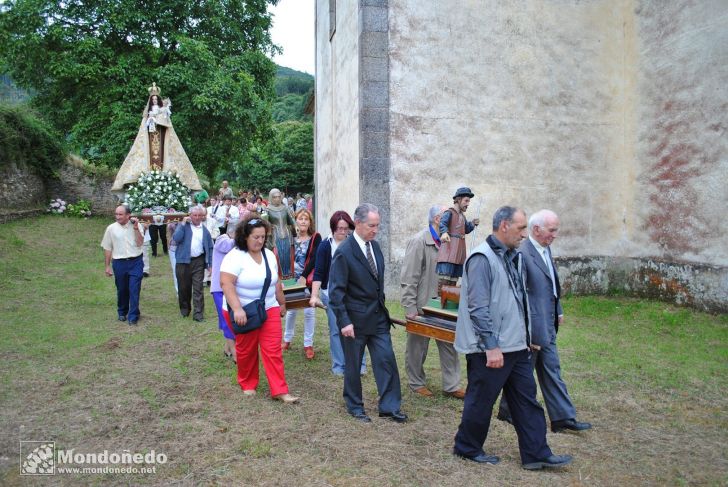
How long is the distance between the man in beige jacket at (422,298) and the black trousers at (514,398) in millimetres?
1578

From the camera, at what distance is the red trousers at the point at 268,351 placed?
222 inches

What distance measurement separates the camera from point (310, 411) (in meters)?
5.50

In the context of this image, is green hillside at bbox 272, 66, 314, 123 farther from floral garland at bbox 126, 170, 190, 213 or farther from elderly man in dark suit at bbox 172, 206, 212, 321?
elderly man in dark suit at bbox 172, 206, 212, 321

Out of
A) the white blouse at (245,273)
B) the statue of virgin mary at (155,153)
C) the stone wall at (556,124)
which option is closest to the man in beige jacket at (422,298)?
the white blouse at (245,273)

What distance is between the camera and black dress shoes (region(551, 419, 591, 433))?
5.11 m

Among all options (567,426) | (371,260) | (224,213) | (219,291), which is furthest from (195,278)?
(224,213)

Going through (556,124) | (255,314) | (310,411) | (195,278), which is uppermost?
(556,124)

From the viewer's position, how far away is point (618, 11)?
11.5 meters

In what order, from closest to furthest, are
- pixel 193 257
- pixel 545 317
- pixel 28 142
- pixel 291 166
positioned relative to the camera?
pixel 545 317 → pixel 193 257 → pixel 28 142 → pixel 291 166

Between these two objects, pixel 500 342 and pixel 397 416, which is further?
pixel 397 416

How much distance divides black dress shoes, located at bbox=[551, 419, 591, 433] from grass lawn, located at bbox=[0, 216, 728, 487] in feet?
0.25

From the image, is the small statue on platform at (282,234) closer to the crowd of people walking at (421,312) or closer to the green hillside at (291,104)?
the crowd of people walking at (421,312)

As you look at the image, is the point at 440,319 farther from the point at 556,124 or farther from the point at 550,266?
the point at 556,124

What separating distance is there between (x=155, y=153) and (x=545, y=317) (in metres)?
10.4
